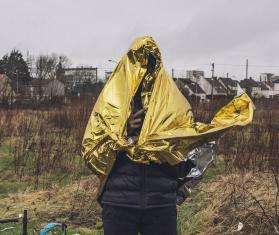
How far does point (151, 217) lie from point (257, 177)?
13.3 feet

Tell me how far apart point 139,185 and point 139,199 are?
0.25ft

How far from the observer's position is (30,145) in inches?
397

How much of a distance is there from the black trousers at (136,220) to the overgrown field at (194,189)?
2304 mm

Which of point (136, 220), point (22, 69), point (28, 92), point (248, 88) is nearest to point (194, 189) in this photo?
point (136, 220)

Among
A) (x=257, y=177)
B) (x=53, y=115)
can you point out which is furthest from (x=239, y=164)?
(x=53, y=115)

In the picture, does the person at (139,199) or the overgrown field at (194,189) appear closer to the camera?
the person at (139,199)

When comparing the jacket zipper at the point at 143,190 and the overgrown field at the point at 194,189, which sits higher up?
the jacket zipper at the point at 143,190

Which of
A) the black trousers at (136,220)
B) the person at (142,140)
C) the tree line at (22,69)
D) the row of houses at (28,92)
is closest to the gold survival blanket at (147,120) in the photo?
the person at (142,140)

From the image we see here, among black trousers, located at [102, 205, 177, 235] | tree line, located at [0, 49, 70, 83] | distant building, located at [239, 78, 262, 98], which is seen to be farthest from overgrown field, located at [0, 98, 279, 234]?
tree line, located at [0, 49, 70, 83]

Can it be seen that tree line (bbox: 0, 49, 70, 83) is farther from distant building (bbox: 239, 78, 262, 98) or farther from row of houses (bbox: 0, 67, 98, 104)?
distant building (bbox: 239, 78, 262, 98)

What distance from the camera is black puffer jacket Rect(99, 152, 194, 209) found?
2.80m

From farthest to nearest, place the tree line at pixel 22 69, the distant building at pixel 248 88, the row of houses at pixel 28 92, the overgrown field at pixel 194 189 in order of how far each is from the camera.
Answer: the tree line at pixel 22 69
the row of houses at pixel 28 92
the distant building at pixel 248 88
the overgrown field at pixel 194 189

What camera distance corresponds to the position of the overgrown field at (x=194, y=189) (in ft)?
17.1

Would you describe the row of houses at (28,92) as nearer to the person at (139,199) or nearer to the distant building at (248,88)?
the distant building at (248,88)
